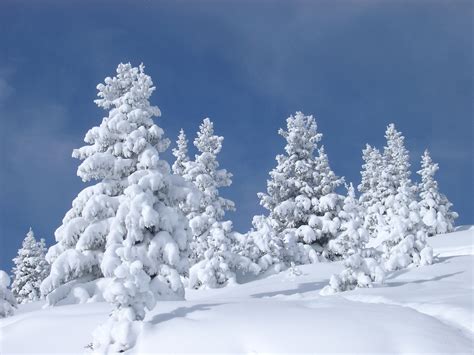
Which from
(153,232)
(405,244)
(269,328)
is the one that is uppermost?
(153,232)

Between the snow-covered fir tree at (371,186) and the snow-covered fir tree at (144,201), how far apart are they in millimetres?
36133

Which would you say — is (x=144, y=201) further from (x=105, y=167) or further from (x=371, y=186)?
(x=371, y=186)

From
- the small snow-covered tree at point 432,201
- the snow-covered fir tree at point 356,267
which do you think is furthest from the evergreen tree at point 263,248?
the small snow-covered tree at point 432,201

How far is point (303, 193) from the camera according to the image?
35.5m

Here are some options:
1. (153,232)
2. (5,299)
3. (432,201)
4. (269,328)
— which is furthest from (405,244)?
(432,201)

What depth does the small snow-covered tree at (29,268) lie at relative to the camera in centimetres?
4462

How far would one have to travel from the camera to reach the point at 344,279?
1745 centimetres

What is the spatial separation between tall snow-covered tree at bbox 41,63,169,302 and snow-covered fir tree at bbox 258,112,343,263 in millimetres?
14583

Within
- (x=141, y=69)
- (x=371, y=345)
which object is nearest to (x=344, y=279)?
(x=371, y=345)

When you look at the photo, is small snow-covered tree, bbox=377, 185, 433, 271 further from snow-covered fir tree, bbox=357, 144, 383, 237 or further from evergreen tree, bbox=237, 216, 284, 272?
snow-covered fir tree, bbox=357, 144, 383, 237

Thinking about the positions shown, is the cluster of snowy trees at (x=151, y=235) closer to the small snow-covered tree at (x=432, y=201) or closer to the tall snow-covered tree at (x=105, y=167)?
the tall snow-covered tree at (x=105, y=167)

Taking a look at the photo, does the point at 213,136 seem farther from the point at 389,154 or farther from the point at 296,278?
the point at 389,154

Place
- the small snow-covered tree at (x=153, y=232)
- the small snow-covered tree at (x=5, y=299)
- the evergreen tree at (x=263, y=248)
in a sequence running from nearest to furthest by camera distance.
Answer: the small snow-covered tree at (x=5, y=299) < the small snow-covered tree at (x=153, y=232) < the evergreen tree at (x=263, y=248)

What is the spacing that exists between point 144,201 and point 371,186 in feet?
143
